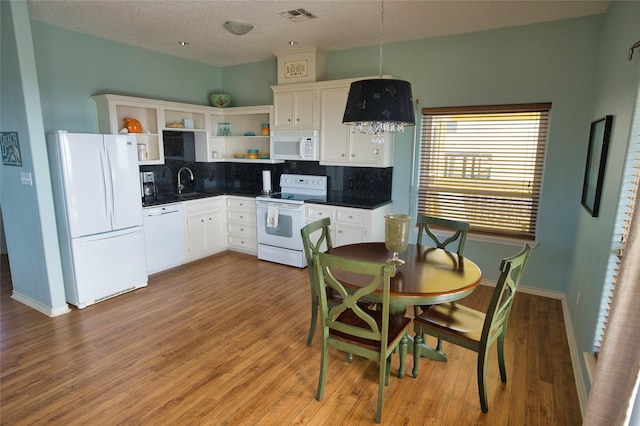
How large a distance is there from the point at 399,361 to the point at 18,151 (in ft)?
12.4

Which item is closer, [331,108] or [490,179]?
[490,179]

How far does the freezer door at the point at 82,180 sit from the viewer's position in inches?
130

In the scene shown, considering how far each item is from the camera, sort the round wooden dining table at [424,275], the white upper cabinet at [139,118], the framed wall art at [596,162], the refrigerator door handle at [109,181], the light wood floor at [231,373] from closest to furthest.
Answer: the round wooden dining table at [424,275], the light wood floor at [231,373], the framed wall art at [596,162], the refrigerator door handle at [109,181], the white upper cabinet at [139,118]

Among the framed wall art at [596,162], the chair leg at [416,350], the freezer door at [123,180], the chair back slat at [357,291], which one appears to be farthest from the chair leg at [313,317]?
the freezer door at [123,180]

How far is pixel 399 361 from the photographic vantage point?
105 inches

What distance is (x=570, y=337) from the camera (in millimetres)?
2967

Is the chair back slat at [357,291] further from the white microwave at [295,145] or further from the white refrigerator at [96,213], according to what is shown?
the white microwave at [295,145]

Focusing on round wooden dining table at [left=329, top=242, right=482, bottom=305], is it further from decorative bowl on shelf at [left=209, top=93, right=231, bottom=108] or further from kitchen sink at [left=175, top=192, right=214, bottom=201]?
decorative bowl on shelf at [left=209, top=93, right=231, bottom=108]

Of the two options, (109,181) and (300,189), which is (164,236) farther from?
(300,189)

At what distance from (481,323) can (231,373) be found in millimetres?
1740

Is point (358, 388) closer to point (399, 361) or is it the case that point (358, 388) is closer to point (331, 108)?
point (399, 361)

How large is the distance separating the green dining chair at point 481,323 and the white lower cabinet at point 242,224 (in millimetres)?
3182

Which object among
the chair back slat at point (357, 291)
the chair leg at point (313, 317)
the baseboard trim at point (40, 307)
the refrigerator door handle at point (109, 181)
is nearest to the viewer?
the chair back slat at point (357, 291)

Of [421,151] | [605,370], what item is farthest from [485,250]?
[605,370]
